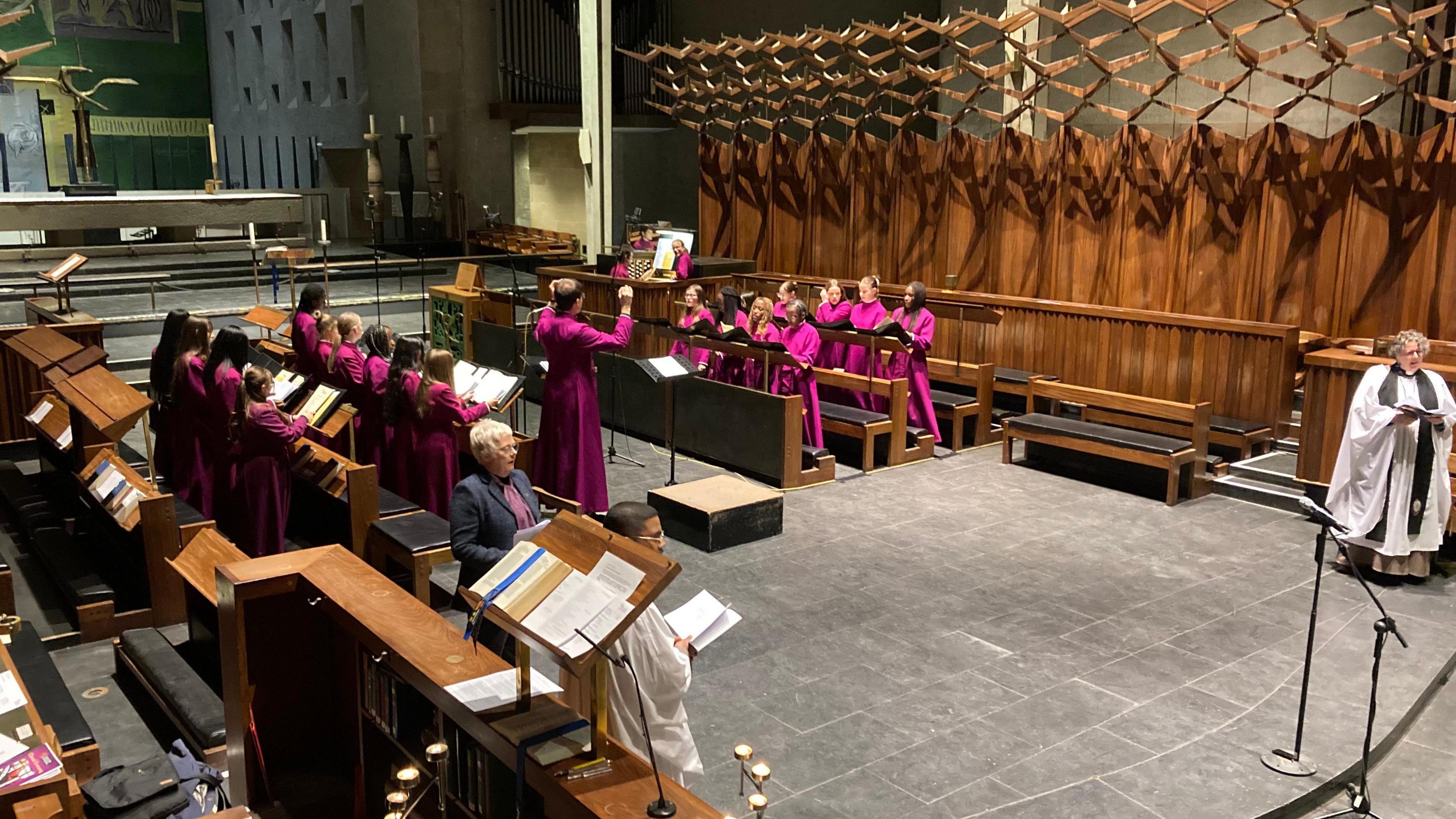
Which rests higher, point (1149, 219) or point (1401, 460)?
point (1149, 219)

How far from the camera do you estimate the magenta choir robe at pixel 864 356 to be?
10.1m

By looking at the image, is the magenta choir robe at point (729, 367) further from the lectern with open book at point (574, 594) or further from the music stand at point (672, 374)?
the lectern with open book at point (574, 594)

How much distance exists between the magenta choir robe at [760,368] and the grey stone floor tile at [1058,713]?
4.18m

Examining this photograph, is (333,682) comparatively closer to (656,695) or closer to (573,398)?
(656,695)

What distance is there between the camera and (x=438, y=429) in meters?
6.97

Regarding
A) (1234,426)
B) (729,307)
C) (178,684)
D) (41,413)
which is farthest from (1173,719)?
(41,413)

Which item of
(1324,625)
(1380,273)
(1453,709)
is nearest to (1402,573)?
(1324,625)

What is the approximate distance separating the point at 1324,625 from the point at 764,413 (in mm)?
4008

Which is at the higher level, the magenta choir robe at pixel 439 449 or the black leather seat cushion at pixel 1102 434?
the magenta choir robe at pixel 439 449

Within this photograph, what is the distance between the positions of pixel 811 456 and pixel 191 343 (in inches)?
175

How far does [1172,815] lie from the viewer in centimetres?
441

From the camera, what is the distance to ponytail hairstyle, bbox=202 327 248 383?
260 inches

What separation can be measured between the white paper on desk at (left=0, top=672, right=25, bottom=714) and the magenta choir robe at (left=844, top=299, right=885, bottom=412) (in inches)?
281

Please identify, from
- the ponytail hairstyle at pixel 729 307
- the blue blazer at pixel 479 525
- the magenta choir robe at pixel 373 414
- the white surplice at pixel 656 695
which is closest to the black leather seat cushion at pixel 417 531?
the magenta choir robe at pixel 373 414
